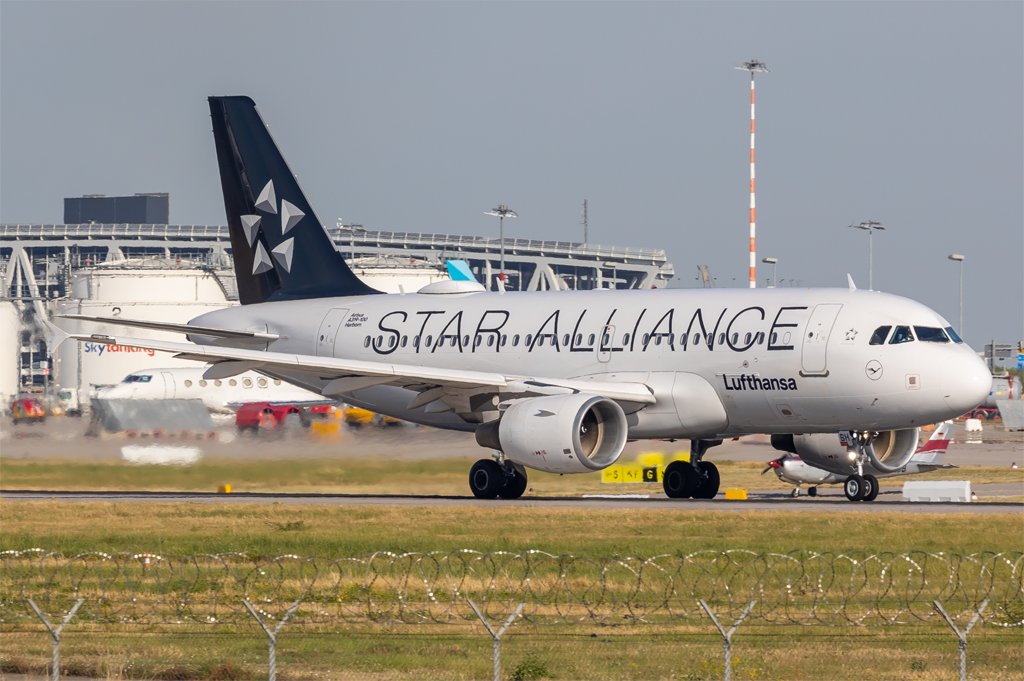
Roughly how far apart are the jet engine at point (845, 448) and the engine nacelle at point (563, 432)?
497cm

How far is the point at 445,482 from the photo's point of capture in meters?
38.5

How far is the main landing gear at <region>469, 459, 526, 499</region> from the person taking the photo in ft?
116

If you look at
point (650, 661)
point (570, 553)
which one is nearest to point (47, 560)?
point (570, 553)

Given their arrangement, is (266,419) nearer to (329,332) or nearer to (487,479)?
(329,332)

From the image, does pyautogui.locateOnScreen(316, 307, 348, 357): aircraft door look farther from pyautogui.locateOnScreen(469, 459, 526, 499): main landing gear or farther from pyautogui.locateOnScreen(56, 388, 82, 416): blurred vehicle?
pyautogui.locateOnScreen(469, 459, 526, 499): main landing gear

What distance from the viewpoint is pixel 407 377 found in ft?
113

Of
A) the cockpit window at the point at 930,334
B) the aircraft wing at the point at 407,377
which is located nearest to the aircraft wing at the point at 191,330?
the aircraft wing at the point at 407,377

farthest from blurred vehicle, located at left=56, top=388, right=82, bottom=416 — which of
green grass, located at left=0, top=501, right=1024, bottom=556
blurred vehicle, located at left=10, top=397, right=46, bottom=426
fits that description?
green grass, located at left=0, top=501, right=1024, bottom=556

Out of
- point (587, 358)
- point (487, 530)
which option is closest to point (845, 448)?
point (587, 358)

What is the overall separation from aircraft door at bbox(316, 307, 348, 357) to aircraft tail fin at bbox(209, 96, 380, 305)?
103cm

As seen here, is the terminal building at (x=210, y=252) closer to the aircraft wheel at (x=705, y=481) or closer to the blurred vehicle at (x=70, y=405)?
the blurred vehicle at (x=70, y=405)

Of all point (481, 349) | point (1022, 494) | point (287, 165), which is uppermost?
point (287, 165)

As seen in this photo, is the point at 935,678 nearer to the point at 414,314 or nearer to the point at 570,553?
the point at 570,553

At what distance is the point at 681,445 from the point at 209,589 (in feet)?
64.0
